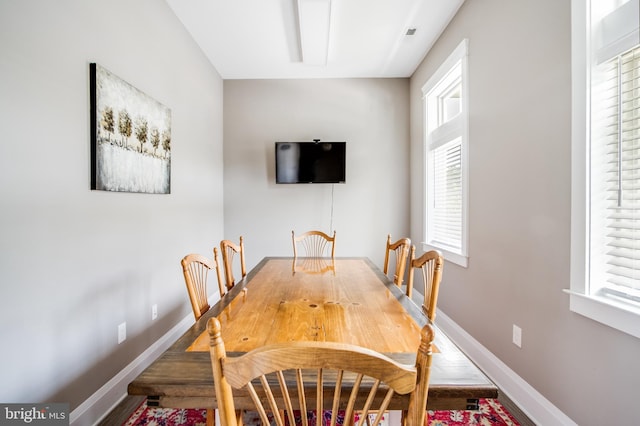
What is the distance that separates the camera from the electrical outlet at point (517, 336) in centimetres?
183

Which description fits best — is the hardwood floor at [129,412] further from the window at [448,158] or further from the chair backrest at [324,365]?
the chair backrest at [324,365]

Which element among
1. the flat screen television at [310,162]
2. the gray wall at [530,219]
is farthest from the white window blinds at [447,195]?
the flat screen television at [310,162]

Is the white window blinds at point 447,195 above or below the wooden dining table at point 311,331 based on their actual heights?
above

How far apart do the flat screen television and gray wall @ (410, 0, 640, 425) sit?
5.61ft

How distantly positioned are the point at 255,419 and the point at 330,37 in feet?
10.8

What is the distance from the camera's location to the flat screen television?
3.77 m

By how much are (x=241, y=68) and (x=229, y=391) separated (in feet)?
12.6

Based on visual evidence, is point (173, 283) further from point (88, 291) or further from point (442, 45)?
point (442, 45)

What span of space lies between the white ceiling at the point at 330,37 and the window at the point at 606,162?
4.95ft

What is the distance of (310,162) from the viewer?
3775mm

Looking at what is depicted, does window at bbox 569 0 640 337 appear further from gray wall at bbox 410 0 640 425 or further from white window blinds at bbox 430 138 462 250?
white window blinds at bbox 430 138 462 250

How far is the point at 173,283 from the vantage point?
8.71 feet

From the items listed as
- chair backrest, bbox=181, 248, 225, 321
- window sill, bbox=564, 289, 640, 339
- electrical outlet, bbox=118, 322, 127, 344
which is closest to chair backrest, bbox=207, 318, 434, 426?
chair backrest, bbox=181, 248, 225, 321

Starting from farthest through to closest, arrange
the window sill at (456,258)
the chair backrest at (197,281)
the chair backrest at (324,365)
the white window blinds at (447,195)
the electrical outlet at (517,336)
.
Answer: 1. the white window blinds at (447,195)
2. the window sill at (456,258)
3. the electrical outlet at (517,336)
4. the chair backrest at (197,281)
5. the chair backrest at (324,365)
